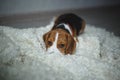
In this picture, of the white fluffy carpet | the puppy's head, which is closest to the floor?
the white fluffy carpet

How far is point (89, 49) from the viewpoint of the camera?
346cm

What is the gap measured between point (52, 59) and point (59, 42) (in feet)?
1.33

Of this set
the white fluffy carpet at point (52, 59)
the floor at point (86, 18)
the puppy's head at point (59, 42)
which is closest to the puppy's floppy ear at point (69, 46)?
the puppy's head at point (59, 42)

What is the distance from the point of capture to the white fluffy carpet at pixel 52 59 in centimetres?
231

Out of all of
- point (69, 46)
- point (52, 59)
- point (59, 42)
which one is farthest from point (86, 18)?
point (52, 59)

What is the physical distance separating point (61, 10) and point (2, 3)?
52.7 inches

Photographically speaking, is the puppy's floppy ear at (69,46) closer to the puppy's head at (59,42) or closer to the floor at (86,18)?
the puppy's head at (59,42)

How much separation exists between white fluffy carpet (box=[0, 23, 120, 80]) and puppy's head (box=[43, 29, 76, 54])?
0.11 meters

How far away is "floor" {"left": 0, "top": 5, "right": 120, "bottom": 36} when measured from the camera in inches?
174

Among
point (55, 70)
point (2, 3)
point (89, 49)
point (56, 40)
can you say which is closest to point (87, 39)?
point (89, 49)

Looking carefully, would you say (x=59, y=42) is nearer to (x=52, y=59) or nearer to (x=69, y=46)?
(x=69, y=46)

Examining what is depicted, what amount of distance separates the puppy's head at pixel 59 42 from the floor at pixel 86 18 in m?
1.27

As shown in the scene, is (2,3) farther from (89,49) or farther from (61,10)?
(89,49)

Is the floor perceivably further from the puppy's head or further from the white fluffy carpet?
the puppy's head
